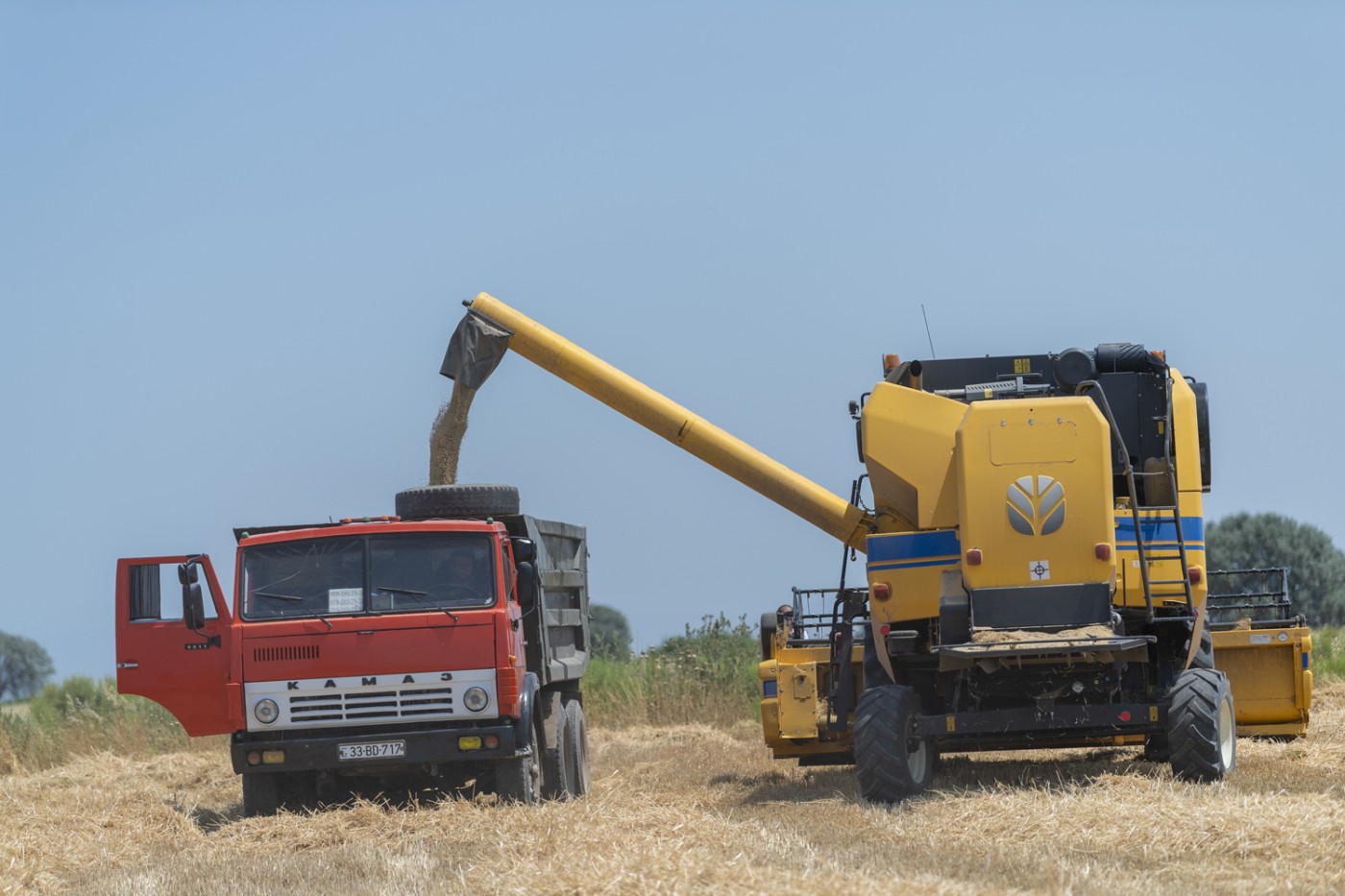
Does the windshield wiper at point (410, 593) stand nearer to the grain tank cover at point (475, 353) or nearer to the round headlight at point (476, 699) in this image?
the round headlight at point (476, 699)

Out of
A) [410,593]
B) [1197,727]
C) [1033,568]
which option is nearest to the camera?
[1197,727]

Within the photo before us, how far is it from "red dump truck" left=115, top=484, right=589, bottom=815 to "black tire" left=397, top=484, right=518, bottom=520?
0.02 metres

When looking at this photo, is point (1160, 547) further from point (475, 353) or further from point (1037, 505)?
point (475, 353)

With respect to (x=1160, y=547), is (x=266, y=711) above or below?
below

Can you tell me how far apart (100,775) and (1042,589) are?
12.5 meters

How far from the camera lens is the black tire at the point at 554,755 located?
50.9 ft

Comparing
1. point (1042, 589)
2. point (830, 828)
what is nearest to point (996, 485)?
point (1042, 589)

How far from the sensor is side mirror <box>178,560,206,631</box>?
14477mm

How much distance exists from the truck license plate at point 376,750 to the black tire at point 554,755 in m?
1.74

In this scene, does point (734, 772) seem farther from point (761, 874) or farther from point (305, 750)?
point (761, 874)

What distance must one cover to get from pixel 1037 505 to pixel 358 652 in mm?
5605

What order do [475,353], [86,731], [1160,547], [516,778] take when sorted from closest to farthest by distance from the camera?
[1160,547], [516,778], [475,353], [86,731]

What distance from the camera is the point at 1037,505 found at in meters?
12.9

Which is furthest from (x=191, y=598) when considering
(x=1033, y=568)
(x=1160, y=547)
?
(x=1160, y=547)
